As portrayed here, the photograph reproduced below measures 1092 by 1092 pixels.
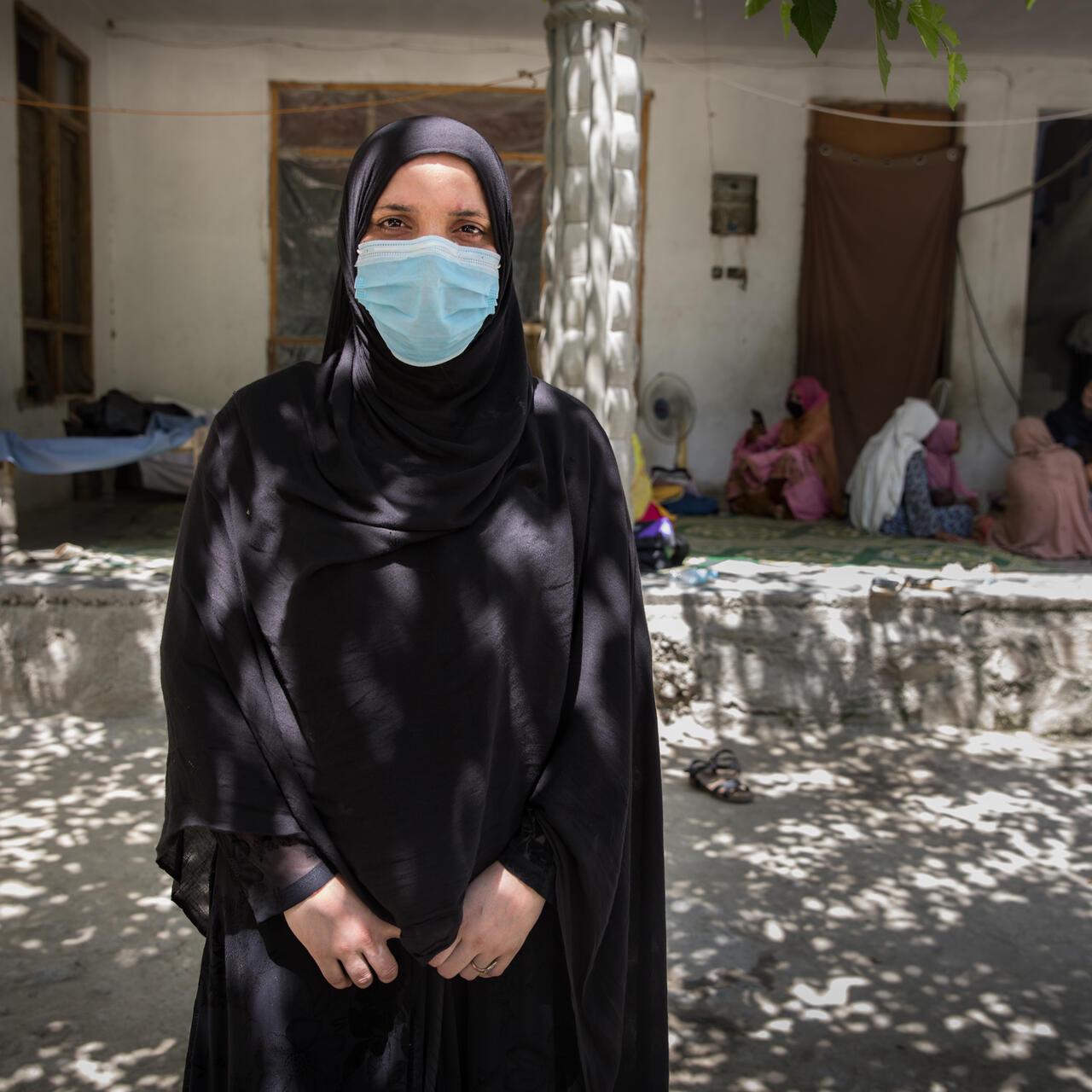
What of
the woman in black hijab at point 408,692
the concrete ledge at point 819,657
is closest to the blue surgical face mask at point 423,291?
the woman in black hijab at point 408,692

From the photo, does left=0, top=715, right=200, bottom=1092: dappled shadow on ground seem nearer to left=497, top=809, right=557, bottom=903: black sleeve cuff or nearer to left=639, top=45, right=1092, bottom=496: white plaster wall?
left=497, top=809, right=557, bottom=903: black sleeve cuff

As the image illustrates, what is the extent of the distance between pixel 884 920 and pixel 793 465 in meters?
5.33

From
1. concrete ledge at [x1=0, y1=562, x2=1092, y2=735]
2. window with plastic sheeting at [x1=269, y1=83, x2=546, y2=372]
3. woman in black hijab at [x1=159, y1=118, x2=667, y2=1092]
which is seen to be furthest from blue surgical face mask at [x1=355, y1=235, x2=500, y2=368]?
window with plastic sheeting at [x1=269, y1=83, x2=546, y2=372]

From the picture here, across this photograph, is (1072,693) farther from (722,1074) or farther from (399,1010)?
(399,1010)

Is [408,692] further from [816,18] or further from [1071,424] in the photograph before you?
[1071,424]

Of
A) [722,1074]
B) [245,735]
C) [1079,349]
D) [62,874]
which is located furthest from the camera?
[1079,349]

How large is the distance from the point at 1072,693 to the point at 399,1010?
423cm

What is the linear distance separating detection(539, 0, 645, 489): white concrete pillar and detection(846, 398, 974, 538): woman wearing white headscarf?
10.1ft

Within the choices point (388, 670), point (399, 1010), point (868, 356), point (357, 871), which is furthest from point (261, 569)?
point (868, 356)

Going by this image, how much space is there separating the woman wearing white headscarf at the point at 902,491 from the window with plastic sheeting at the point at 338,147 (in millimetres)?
2907

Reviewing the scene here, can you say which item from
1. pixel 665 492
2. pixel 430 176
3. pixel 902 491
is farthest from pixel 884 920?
pixel 902 491

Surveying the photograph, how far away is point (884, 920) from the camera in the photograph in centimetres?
321

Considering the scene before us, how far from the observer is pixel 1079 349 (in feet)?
32.7

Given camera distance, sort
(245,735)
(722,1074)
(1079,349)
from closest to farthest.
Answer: (245,735) → (722,1074) → (1079,349)
